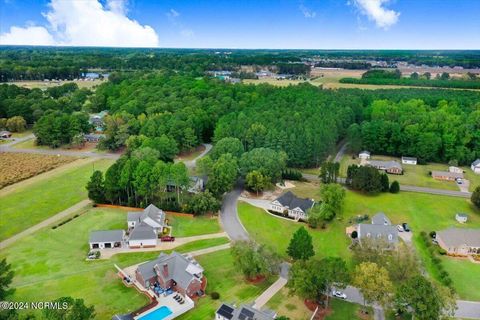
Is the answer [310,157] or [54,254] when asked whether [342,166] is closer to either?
[310,157]

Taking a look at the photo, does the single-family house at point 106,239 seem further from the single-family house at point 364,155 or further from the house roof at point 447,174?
the house roof at point 447,174

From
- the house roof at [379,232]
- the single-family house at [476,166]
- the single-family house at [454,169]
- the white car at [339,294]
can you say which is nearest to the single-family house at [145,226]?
the white car at [339,294]

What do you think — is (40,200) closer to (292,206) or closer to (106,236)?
(106,236)

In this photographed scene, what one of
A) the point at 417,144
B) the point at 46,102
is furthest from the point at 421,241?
the point at 46,102

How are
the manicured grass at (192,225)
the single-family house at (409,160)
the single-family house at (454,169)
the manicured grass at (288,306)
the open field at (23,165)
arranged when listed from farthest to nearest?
the single-family house at (409,160), the single-family house at (454,169), the open field at (23,165), the manicured grass at (192,225), the manicured grass at (288,306)

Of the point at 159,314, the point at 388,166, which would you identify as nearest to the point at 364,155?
the point at 388,166

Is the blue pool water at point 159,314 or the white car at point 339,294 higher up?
the blue pool water at point 159,314

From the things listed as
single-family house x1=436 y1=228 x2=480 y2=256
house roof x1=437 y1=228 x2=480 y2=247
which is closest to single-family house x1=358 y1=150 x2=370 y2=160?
house roof x1=437 y1=228 x2=480 y2=247
